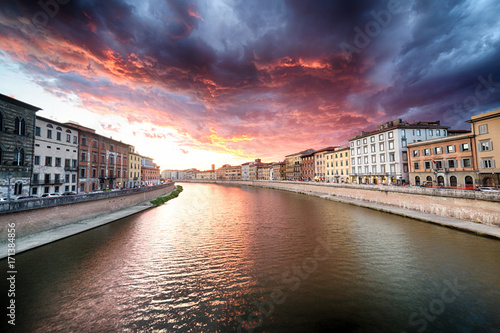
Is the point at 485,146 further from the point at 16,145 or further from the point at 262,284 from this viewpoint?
the point at 16,145

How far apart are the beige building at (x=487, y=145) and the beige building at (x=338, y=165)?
1317 inches

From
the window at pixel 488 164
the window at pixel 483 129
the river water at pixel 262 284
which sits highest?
the window at pixel 483 129

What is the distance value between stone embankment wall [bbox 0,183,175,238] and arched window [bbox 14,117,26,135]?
13.0 m

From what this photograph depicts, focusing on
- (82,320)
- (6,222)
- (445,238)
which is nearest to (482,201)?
(445,238)

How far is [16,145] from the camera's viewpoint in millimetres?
25141

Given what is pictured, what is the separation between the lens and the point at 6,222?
15250 millimetres

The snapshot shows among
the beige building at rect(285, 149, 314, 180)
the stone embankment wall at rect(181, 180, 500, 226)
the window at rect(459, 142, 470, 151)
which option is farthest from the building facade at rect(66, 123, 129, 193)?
the beige building at rect(285, 149, 314, 180)

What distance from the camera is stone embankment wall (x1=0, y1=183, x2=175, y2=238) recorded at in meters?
15.8

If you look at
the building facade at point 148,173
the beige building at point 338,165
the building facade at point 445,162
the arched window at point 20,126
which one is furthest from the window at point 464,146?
the building facade at point 148,173

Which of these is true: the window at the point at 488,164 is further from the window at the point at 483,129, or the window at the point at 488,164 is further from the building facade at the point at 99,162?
the building facade at the point at 99,162

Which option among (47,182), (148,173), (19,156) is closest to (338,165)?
(47,182)

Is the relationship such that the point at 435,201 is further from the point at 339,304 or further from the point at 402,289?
the point at 339,304

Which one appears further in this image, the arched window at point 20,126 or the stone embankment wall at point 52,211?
the arched window at point 20,126

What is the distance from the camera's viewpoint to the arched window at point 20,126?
25.3m
